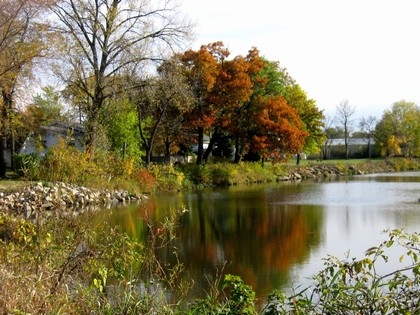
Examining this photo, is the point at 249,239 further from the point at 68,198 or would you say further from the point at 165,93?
the point at 165,93

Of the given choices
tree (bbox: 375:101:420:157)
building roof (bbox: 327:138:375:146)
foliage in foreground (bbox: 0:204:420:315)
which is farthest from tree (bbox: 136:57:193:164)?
building roof (bbox: 327:138:375:146)

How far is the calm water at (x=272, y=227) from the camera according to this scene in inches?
365

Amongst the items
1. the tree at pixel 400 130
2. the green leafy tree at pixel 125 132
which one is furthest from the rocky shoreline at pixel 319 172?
the tree at pixel 400 130

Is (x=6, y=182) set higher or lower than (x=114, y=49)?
lower

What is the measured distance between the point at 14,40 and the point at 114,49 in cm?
553

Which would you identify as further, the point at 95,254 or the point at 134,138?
the point at 134,138

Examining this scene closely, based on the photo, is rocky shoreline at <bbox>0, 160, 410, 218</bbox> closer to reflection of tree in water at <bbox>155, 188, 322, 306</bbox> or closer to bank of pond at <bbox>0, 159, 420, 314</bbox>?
bank of pond at <bbox>0, 159, 420, 314</bbox>

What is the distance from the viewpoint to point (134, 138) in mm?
33125

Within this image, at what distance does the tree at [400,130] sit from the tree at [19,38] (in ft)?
143

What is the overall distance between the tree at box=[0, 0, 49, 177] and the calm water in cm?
602

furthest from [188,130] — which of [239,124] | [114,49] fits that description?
[114,49]

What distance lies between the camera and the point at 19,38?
1928 cm

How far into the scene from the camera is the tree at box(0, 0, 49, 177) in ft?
57.2

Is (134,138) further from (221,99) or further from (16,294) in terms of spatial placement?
(16,294)
